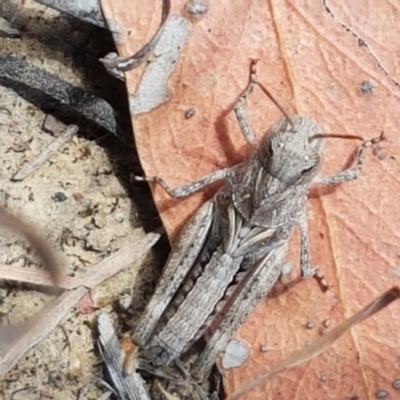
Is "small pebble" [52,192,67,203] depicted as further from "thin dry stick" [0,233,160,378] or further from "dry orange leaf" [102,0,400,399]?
"dry orange leaf" [102,0,400,399]

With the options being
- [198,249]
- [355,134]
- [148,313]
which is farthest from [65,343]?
[355,134]

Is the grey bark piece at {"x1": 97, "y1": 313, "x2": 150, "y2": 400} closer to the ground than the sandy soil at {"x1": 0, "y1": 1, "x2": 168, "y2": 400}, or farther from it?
closer to the ground

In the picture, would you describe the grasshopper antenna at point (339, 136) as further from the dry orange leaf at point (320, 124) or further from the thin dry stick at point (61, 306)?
the thin dry stick at point (61, 306)

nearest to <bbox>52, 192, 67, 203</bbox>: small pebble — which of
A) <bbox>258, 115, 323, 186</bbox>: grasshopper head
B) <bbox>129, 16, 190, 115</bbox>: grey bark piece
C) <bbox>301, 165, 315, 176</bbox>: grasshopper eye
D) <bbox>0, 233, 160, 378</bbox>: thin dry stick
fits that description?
<bbox>0, 233, 160, 378</bbox>: thin dry stick

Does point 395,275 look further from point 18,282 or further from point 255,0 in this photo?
point 18,282

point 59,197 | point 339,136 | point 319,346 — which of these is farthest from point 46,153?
point 319,346

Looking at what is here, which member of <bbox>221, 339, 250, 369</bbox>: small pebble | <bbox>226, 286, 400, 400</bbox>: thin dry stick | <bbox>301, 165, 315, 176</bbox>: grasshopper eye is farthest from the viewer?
<bbox>221, 339, 250, 369</bbox>: small pebble

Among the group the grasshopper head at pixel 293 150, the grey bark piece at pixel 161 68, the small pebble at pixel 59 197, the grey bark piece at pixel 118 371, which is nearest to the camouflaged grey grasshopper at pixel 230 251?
the grasshopper head at pixel 293 150
